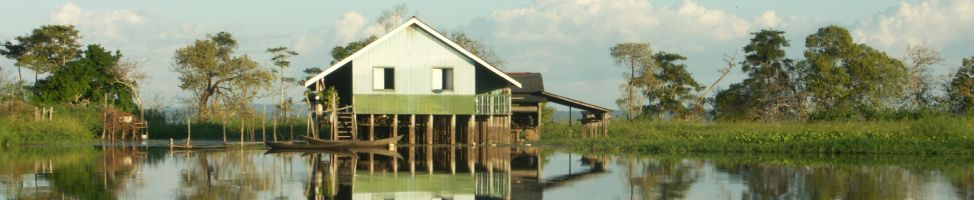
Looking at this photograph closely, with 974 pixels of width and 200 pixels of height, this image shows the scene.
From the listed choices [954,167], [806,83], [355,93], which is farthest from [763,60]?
[954,167]

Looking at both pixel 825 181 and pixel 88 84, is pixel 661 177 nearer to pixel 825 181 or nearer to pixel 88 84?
pixel 825 181

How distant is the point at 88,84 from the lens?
170 feet

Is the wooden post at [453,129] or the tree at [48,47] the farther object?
the tree at [48,47]

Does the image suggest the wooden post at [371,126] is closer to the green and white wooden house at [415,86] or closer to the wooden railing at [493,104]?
the green and white wooden house at [415,86]

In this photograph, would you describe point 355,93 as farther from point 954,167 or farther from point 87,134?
point 954,167

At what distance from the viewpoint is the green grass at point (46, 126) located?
139 ft

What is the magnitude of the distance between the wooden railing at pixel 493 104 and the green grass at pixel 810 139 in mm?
2037

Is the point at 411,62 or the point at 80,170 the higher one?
the point at 411,62

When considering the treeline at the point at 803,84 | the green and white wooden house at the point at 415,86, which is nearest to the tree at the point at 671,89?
the treeline at the point at 803,84

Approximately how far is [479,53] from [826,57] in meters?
16.8

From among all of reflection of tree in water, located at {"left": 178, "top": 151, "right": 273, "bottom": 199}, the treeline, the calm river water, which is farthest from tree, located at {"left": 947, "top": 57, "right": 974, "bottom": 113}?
reflection of tree in water, located at {"left": 178, "top": 151, "right": 273, "bottom": 199}

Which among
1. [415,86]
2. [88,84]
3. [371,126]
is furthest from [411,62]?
[88,84]

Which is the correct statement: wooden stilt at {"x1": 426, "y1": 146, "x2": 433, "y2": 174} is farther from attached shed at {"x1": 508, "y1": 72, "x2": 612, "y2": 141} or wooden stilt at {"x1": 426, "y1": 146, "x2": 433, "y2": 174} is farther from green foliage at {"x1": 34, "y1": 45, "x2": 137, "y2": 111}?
green foliage at {"x1": 34, "y1": 45, "x2": 137, "y2": 111}

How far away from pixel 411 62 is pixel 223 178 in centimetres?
1559
